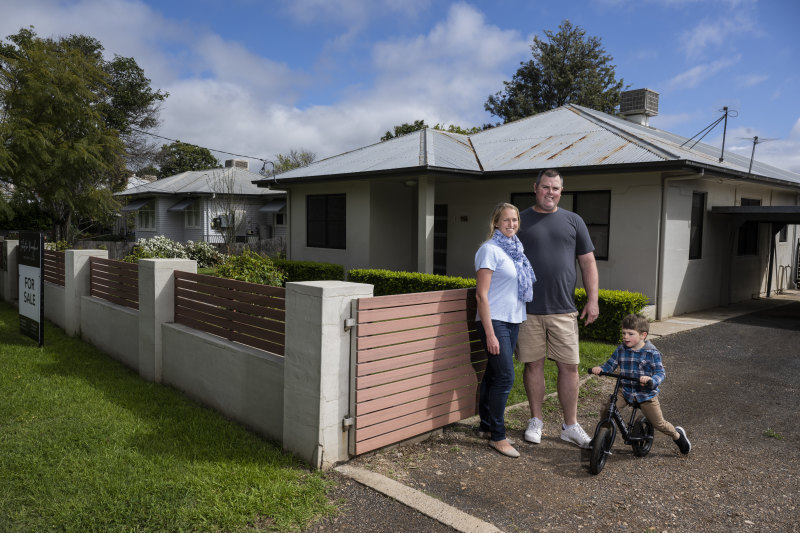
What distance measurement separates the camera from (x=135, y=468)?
147 inches

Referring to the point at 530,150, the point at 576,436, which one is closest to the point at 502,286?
the point at 576,436

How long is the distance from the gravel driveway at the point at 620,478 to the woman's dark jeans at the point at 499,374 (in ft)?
0.81

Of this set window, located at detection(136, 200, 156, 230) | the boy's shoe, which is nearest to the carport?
the boy's shoe

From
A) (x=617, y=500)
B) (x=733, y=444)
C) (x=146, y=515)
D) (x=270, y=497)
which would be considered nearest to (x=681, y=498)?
(x=617, y=500)

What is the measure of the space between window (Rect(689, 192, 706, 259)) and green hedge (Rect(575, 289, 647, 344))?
341 cm

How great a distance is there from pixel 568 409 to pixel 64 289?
784 centimetres

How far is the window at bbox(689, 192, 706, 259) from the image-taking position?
11273 mm

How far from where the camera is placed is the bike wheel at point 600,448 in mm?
3777

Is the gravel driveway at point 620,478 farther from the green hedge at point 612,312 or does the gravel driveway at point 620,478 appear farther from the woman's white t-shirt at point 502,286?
the green hedge at point 612,312

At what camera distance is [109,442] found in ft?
13.8

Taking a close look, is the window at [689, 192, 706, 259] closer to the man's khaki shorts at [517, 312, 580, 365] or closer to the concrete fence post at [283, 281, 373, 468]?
the man's khaki shorts at [517, 312, 580, 365]

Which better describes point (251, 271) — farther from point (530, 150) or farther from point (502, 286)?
point (530, 150)

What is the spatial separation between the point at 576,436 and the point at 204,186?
2924 cm

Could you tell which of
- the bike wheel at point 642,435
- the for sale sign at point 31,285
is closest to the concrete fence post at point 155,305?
the for sale sign at point 31,285
